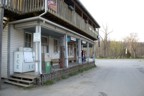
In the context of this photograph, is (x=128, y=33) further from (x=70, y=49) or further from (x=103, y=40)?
(x=70, y=49)

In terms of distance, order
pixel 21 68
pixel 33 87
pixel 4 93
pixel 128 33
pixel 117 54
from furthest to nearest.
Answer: pixel 128 33 < pixel 117 54 < pixel 21 68 < pixel 33 87 < pixel 4 93

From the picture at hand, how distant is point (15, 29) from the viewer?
10820 mm

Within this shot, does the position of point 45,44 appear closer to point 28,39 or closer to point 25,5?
point 28,39

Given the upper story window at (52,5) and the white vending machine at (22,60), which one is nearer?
the upper story window at (52,5)

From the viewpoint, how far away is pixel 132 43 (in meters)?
57.3

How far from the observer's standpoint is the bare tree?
184 feet

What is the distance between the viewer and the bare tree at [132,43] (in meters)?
56.0

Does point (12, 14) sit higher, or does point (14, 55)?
point (12, 14)

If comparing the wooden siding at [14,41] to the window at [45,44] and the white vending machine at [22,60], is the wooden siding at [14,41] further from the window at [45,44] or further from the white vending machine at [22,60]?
the window at [45,44]

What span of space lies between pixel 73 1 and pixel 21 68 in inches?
295

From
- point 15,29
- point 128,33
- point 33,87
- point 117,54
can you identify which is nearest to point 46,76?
point 33,87

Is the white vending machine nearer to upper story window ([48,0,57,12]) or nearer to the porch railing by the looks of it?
the porch railing

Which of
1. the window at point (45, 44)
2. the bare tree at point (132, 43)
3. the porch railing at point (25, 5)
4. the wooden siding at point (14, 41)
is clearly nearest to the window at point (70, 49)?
the window at point (45, 44)

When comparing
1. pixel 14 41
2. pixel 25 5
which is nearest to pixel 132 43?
pixel 25 5
